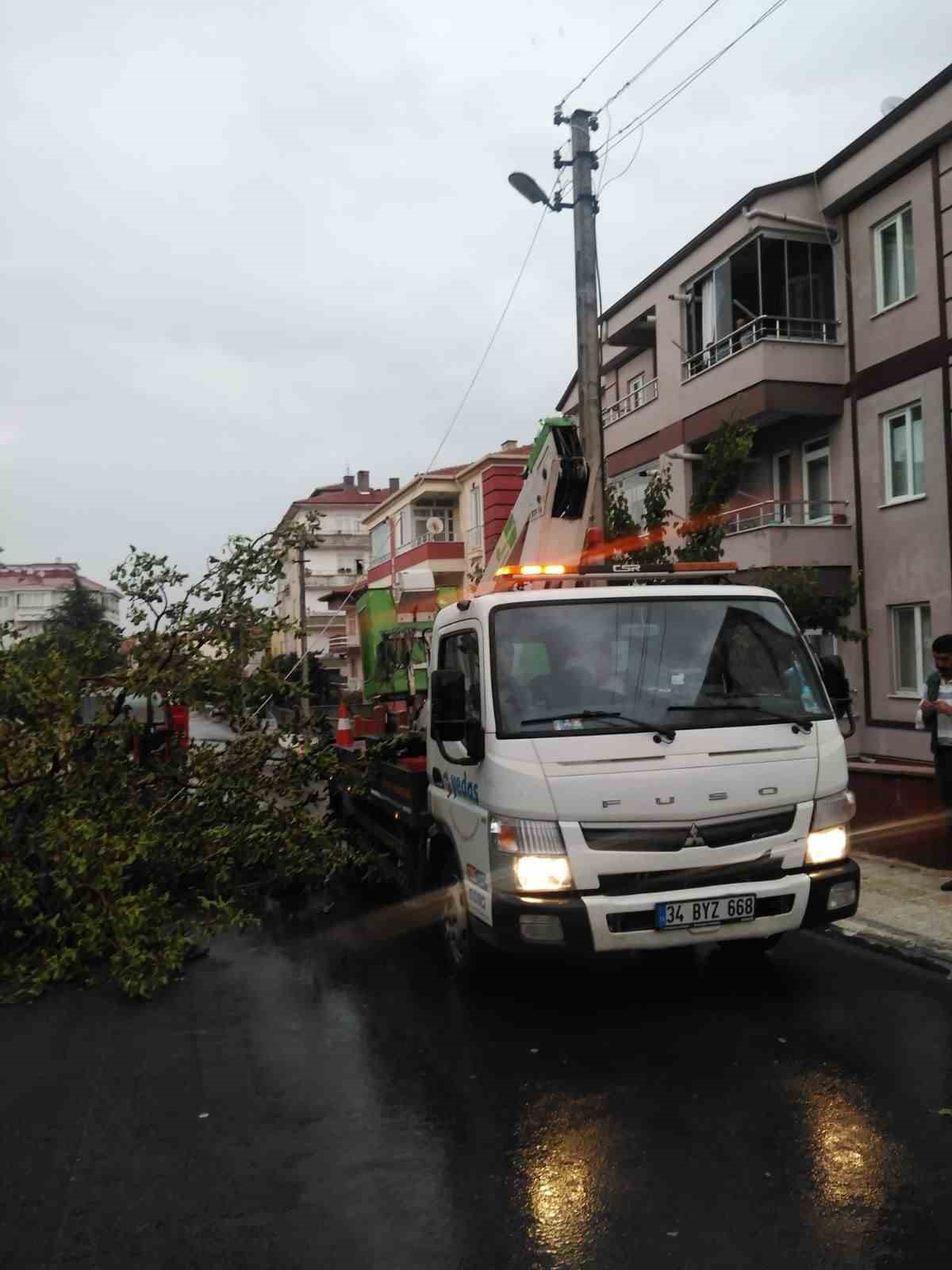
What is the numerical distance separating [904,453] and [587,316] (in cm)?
741

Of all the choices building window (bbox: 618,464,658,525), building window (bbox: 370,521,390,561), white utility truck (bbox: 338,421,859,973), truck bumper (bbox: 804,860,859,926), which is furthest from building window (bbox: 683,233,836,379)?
building window (bbox: 370,521,390,561)

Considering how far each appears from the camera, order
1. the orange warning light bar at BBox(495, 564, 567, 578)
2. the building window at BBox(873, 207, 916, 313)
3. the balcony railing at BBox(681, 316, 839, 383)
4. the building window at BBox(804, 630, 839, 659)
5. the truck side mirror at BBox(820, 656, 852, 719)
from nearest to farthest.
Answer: the truck side mirror at BBox(820, 656, 852, 719), the orange warning light bar at BBox(495, 564, 567, 578), the building window at BBox(804, 630, 839, 659), the building window at BBox(873, 207, 916, 313), the balcony railing at BBox(681, 316, 839, 383)

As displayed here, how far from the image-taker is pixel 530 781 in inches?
210

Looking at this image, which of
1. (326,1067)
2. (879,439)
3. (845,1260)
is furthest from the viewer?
(879,439)

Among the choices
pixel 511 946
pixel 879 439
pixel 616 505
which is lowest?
pixel 511 946

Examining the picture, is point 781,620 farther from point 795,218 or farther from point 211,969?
point 795,218

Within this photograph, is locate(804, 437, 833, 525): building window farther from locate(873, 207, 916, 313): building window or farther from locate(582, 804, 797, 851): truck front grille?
locate(582, 804, 797, 851): truck front grille

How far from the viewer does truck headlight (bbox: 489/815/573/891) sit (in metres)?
5.25

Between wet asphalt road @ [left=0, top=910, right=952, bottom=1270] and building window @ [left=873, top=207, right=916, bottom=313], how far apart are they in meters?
12.8

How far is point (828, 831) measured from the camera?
18.4 ft

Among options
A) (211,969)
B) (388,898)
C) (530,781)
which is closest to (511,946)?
(530,781)

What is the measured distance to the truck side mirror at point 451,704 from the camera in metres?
5.82

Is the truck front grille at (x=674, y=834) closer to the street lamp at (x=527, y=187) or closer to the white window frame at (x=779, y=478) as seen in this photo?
the street lamp at (x=527, y=187)

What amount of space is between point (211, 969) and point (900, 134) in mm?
15086
